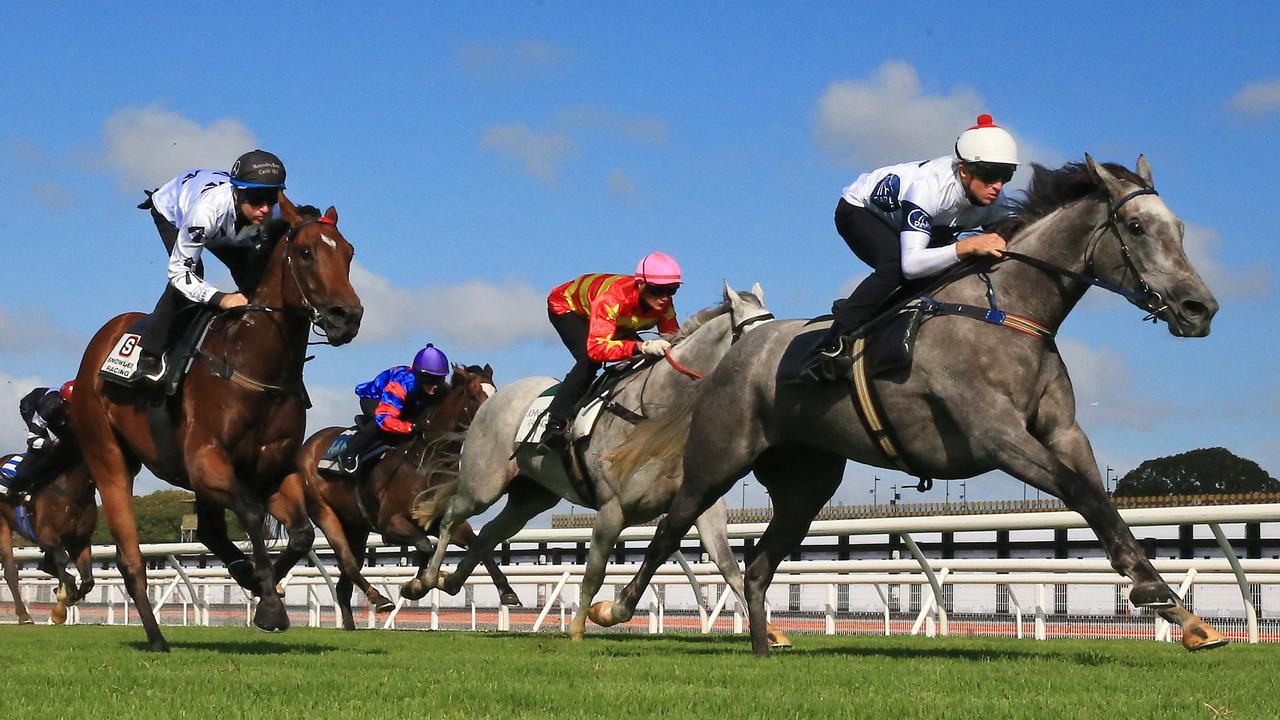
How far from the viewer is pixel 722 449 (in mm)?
7500

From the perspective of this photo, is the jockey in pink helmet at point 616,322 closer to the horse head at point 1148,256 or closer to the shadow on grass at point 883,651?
the shadow on grass at point 883,651

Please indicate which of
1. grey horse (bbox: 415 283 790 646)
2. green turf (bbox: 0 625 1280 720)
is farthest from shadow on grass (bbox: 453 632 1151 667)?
grey horse (bbox: 415 283 790 646)

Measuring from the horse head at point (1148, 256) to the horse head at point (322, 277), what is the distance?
3467 mm

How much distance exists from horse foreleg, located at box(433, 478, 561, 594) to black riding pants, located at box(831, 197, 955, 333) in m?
3.93

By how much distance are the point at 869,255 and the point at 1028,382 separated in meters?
1.20

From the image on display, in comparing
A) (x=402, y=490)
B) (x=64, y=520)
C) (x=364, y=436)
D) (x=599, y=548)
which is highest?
(x=364, y=436)

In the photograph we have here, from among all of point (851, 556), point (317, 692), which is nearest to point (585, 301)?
point (317, 692)

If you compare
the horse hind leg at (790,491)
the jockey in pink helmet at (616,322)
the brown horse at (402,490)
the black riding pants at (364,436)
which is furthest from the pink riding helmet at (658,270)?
the black riding pants at (364,436)

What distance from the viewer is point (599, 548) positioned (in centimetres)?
919

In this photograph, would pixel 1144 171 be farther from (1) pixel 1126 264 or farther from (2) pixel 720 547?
(2) pixel 720 547

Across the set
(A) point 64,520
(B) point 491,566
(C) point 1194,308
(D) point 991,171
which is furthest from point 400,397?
(C) point 1194,308

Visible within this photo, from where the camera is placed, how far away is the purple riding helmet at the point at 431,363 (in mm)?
13531

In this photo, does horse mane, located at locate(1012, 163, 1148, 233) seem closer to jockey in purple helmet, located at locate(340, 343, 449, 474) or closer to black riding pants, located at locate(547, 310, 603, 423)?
black riding pants, located at locate(547, 310, 603, 423)

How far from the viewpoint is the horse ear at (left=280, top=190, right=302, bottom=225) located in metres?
7.98
